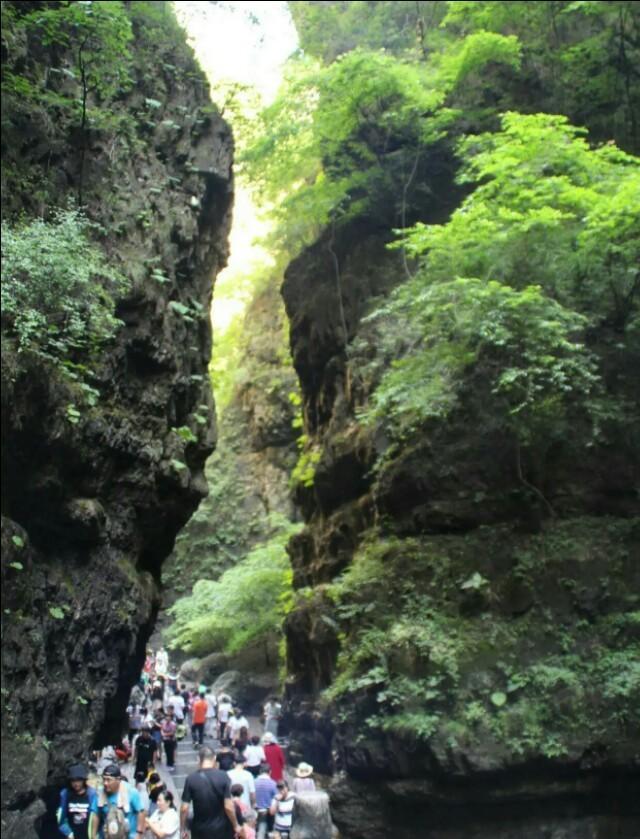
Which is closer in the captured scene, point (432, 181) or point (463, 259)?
point (463, 259)

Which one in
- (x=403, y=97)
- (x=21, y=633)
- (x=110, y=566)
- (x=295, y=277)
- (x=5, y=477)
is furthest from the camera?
(x=295, y=277)

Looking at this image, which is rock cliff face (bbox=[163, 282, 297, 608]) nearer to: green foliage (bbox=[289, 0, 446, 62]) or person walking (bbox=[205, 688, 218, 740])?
person walking (bbox=[205, 688, 218, 740])

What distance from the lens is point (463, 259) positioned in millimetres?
13805

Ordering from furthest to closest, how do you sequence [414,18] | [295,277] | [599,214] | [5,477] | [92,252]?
1. [414,18]
2. [295,277]
3. [599,214]
4. [92,252]
5. [5,477]

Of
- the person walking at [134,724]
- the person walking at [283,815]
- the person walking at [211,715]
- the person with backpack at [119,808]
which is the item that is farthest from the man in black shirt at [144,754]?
the person walking at [211,715]

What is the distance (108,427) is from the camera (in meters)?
10.7

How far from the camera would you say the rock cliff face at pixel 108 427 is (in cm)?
842

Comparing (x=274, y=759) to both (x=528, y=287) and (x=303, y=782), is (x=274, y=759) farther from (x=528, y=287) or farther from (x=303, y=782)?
(x=528, y=287)

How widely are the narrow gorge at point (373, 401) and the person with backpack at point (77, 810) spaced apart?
32 centimetres

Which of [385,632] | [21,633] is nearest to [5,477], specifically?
[21,633]

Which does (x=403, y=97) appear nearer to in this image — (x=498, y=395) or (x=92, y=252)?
(x=498, y=395)

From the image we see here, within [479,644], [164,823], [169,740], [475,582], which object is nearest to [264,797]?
[164,823]

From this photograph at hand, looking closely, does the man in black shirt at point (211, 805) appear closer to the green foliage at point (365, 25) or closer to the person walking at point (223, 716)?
the person walking at point (223, 716)

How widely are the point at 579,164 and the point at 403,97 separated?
5.80m
